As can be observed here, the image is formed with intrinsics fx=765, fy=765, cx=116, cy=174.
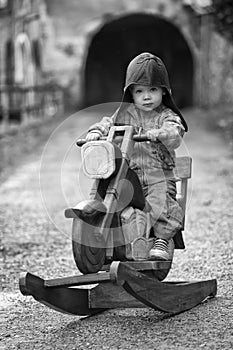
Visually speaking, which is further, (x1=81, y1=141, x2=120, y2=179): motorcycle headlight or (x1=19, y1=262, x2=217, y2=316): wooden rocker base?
(x1=81, y1=141, x2=120, y2=179): motorcycle headlight

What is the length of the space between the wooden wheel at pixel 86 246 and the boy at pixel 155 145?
1.24 ft

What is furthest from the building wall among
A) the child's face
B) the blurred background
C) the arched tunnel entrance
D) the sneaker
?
the sneaker

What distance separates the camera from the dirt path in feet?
14.0

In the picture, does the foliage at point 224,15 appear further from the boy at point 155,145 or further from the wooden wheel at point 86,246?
the wooden wheel at point 86,246

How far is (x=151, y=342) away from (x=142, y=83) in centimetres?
155

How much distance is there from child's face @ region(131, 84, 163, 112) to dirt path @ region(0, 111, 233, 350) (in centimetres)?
47

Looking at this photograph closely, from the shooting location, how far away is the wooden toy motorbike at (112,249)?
4285 mm

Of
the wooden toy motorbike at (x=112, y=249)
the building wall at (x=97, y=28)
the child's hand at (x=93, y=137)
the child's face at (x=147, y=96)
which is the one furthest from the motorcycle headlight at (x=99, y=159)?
the building wall at (x=97, y=28)

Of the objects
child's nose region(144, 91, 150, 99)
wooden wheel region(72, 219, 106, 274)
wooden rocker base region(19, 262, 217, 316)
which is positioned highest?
child's nose region(144, 91, 150, 99)

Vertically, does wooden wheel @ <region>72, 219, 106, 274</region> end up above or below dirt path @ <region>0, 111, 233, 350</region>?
above

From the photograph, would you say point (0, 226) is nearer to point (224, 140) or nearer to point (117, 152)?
point (117, 152)

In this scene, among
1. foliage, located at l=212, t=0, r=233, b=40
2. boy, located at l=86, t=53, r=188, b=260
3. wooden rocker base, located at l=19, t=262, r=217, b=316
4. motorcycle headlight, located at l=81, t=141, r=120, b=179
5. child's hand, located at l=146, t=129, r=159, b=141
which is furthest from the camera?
foliage, located at l=212, t=0, r=233, b=40

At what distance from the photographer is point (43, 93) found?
21453mm

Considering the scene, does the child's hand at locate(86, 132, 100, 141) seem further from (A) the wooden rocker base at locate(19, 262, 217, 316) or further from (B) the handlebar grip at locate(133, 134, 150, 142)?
(A) the wooden rocker base at locate(19, 262, 217, 316)
